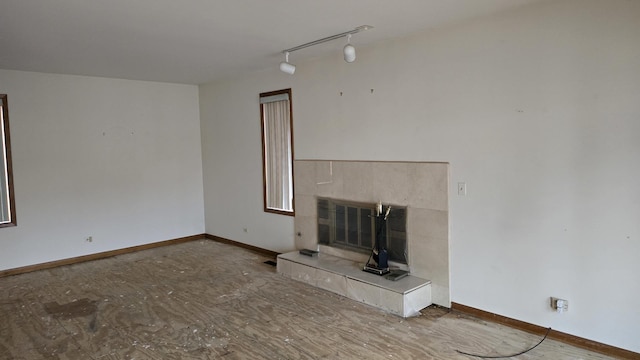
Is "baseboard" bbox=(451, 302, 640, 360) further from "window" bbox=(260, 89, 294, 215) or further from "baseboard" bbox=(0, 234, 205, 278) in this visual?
"baseboard" bbox=(0, 234, 205, 278)

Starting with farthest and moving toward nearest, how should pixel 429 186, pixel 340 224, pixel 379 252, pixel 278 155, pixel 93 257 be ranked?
1. pixel 93 257
2. pixel 278 155
3. pixel 340 224
4. pixel 379 252
5. pixel 429 186

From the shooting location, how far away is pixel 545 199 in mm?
3170

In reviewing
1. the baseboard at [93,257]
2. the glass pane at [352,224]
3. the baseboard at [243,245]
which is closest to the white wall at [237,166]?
the baseboard at [243,245]

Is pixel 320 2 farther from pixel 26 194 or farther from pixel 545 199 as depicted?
pixel 26 194

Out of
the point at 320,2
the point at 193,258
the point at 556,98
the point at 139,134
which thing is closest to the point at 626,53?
the point at 556,98

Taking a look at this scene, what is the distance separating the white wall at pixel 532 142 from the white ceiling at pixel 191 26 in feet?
1.10

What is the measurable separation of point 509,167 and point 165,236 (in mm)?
5235

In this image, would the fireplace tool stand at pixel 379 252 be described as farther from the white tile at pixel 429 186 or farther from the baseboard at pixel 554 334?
the baseboard at pixel 554 334

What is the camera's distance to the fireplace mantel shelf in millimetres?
3662

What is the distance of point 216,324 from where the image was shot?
3.58 meters

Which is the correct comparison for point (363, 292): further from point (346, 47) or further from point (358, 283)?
point (346, 47)

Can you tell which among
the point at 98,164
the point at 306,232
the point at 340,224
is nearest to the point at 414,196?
the point at 340,224

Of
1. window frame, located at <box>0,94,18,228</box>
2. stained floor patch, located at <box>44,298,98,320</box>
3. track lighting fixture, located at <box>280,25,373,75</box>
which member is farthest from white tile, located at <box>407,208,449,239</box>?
window frame, located at <box>0,94,18,228</box>

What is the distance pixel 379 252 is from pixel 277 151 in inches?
88.3
